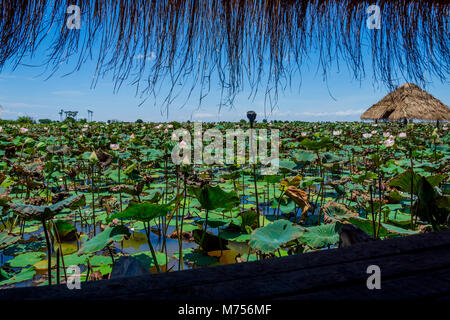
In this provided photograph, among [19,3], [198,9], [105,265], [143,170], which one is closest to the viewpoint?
[19,3]

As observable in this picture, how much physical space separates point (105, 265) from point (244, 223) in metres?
0.71

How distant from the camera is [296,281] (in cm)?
40

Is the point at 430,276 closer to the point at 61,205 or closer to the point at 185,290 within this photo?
the point at 185,290

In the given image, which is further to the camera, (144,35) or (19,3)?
(144,35)

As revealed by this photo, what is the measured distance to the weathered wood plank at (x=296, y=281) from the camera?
371mm

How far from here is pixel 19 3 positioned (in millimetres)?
814

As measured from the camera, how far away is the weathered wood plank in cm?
37
